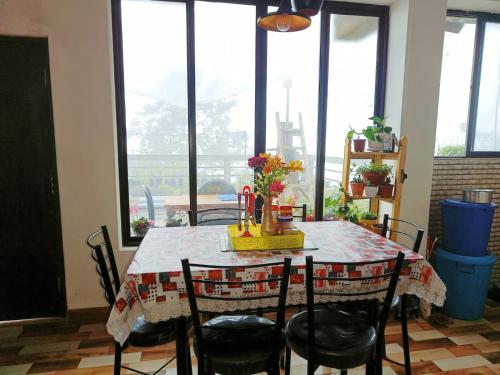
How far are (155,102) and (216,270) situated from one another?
1748 millimetres

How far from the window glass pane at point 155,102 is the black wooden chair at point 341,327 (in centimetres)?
163

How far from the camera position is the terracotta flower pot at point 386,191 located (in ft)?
9.07

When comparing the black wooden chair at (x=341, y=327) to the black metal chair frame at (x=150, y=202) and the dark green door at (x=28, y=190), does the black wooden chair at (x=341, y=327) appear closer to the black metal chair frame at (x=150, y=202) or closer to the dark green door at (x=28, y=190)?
the black metal chair frame at (x=150, y=202)

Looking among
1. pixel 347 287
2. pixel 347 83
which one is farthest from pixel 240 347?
pixel 347 83

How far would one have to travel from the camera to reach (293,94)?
9.71 feet

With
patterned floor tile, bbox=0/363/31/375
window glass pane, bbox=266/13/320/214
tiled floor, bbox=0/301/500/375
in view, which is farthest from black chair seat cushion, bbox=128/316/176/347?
window glass pane, bbox=266/13/320/214

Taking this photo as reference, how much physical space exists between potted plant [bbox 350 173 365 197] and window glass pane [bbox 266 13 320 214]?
16.6 inches

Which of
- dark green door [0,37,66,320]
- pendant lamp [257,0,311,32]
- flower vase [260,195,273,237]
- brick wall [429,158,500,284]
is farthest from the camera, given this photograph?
brick wall [429,158,500,284]

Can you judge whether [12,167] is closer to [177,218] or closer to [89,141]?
[89,141]

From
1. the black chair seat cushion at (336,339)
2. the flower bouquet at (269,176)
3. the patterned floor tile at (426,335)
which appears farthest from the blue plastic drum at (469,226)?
the flower bouquet at (269,176)

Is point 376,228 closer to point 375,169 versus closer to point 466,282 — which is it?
point 375,169

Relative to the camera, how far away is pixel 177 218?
2904 millimetres

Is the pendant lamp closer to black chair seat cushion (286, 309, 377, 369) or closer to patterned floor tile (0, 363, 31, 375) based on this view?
black chair seat cushion (286, 309, 377, 369)

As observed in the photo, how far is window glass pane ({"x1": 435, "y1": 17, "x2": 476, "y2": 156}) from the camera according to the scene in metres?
A: 3.04
